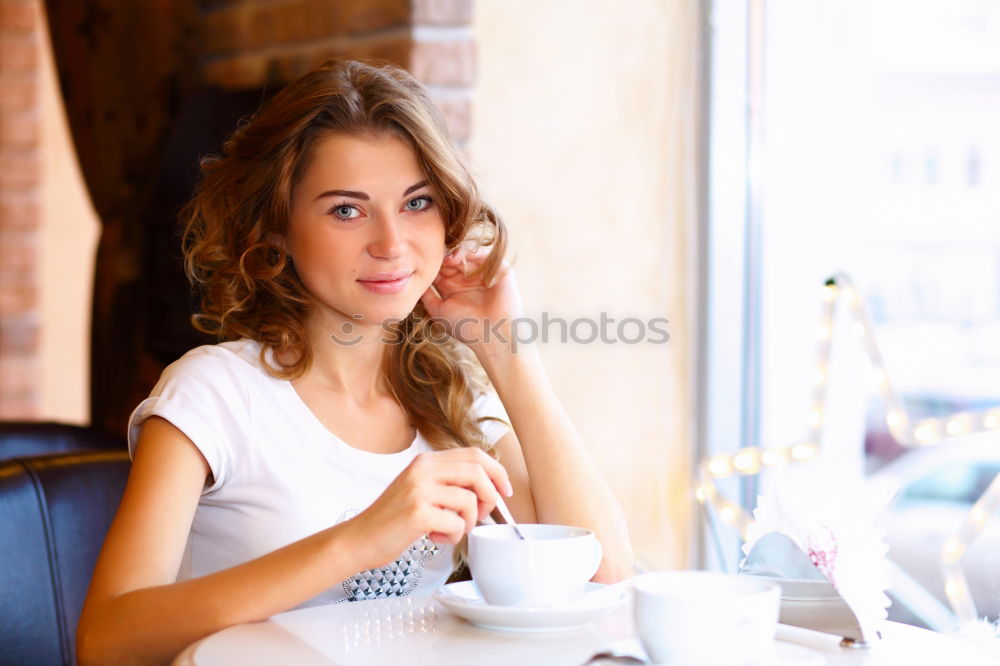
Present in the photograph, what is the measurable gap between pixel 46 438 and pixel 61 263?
3019 mm

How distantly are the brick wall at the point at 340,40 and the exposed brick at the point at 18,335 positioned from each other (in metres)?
1.73

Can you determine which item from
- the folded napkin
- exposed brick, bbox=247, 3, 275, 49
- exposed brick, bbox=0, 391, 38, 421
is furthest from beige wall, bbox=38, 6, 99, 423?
the folded napkin

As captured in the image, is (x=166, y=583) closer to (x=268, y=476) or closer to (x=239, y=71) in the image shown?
(x=268, y=476)

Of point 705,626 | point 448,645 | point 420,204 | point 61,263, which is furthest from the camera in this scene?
point 61,263

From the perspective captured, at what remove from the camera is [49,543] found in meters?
1.37

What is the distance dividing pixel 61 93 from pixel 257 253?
1693 mm

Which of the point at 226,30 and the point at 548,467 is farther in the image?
the point at 226,30

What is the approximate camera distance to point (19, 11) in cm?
383

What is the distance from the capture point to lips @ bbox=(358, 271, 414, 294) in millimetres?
1297

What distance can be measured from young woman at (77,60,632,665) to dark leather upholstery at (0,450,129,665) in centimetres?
18

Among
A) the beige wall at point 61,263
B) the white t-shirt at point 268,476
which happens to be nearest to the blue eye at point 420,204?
the white t-shirt at point 268,476

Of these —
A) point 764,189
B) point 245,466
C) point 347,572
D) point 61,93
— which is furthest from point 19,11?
point 347,572

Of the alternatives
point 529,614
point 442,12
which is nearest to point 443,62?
point 442,12

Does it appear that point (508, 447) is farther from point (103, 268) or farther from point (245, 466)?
point (103, 268)
